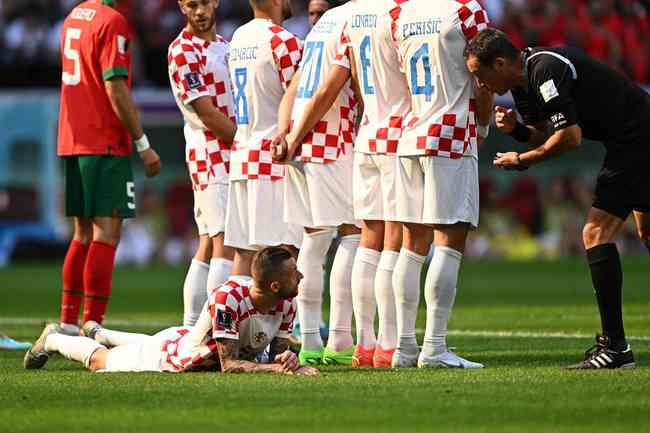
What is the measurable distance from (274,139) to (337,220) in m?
0.59

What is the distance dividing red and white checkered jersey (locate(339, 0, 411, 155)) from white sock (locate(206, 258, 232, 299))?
1.61 meters

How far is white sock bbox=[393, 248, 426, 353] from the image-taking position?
797 centimetres

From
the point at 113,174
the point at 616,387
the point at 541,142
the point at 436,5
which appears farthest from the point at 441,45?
the point at 113,174

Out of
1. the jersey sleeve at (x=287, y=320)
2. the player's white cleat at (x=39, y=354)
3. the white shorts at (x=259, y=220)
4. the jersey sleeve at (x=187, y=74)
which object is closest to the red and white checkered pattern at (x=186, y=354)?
the jersey sleeve at (x=287, y=320)

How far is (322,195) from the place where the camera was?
8.62 m

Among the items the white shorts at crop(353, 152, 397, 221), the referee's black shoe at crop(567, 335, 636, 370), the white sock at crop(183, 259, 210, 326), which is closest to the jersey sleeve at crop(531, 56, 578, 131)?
the white shorts at crop(353, 152, 397, 221)

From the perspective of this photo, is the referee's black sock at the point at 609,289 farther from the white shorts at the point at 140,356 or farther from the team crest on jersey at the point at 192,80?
the team crest on jersey at the point at 192,80

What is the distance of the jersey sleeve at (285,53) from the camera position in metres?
9.00

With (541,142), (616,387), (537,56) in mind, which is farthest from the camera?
(541,142)

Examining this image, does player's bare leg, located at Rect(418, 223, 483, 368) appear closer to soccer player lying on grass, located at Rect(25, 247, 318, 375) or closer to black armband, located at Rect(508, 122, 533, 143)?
black armband, located at Rect(508, 122, 533, 143)

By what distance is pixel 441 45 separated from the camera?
310 inches

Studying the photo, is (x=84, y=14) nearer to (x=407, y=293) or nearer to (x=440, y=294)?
(x=407, y=293)

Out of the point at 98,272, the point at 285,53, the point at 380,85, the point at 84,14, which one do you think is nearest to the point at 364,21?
the point at 380,85

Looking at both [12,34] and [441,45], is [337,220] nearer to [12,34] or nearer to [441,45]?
[441,45]
